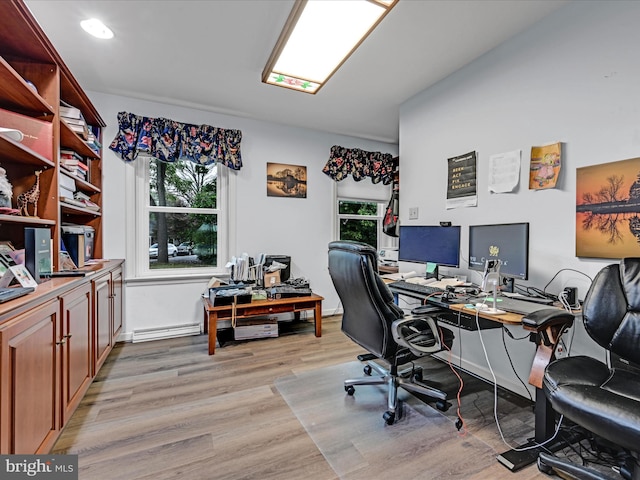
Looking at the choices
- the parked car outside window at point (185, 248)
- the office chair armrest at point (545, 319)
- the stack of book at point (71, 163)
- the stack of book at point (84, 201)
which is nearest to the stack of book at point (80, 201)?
the stack of book at point (84, 201)

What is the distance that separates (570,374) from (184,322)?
332 centimetres

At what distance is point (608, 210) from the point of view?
167 cm

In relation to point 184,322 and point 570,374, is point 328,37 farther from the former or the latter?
point 184,322

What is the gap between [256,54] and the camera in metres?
2.36

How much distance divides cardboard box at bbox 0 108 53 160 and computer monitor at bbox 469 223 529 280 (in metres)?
2.83

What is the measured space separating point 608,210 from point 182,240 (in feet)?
12.0

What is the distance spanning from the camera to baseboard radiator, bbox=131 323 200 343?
313 centimetres

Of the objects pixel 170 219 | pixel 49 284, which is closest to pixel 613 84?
pixel 49 284

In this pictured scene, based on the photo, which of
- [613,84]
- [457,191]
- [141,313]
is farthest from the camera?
[141,313]

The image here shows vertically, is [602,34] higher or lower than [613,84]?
higher

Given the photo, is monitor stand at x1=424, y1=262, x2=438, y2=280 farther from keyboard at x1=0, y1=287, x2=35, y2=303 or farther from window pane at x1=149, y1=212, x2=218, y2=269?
keyboard at x1=0, y1=287, x2=35, y2=303

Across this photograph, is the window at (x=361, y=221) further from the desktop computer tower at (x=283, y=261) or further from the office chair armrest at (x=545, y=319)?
the office chair armrest at (x=545, y=319)

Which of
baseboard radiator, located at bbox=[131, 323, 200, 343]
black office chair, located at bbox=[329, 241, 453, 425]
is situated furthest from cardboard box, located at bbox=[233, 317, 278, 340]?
black office chair, located at bbox=[329, 241, 453, 425]

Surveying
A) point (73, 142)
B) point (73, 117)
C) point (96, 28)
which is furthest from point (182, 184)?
point (96, 28)
